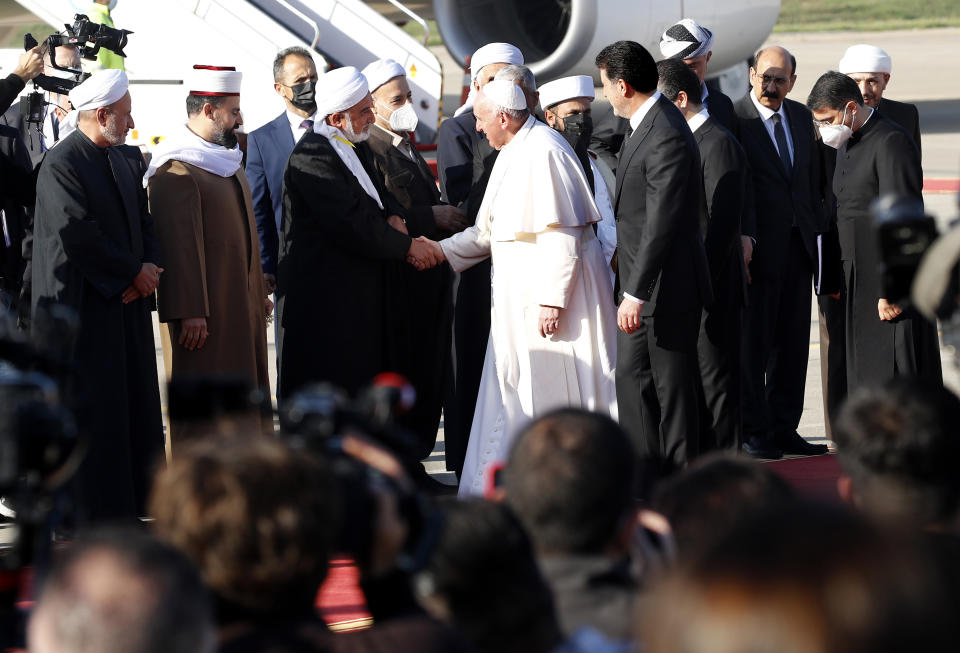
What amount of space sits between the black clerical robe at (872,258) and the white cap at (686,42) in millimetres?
1006

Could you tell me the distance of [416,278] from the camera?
5.91 metres

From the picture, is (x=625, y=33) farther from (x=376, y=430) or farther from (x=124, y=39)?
(x=376, y=430)

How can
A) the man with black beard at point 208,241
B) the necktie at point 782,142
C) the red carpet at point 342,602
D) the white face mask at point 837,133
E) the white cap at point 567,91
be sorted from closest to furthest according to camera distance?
the red carpet at point 342,602 → the man with black beard at point 208,241 → the white face mask at point 837,133 → the necktie at point 782,142 → the white cap at point 567,91

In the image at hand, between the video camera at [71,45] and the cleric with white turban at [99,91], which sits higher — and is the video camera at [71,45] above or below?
above

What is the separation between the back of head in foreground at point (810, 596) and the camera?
858mm

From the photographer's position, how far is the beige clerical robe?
5.24m

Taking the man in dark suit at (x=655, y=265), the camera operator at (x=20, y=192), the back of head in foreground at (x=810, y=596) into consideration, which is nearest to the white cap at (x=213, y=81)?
the camera operator at (x=20, y=192)

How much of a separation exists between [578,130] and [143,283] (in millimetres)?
2384

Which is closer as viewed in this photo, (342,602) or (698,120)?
(342,602)

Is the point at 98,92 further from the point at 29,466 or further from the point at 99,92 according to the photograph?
the point at 29,466

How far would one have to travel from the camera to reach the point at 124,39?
749 centimetres

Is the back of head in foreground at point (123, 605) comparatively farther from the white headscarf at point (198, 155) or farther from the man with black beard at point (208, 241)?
the white headscarf at point (198, 155)

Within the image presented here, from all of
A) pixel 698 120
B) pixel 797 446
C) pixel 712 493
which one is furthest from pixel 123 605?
pixel 797 446

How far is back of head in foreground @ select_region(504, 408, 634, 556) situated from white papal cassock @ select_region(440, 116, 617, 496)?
290cm
